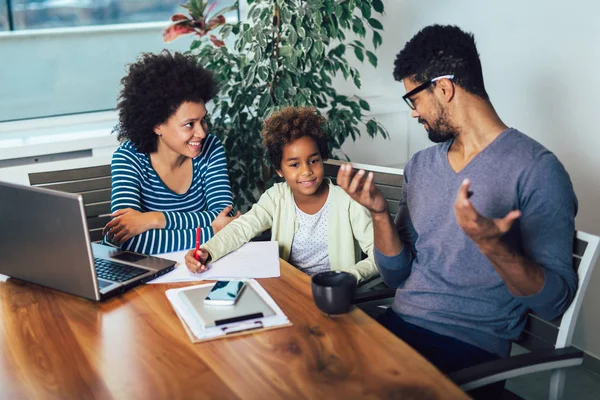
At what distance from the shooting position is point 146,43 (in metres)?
3.45

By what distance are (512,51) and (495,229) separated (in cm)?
151

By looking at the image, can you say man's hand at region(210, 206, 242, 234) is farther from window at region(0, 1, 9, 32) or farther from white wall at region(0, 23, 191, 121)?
window at region(0, 1, 9, 32)

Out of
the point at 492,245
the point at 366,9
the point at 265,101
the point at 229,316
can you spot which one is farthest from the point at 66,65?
the point at 492,245

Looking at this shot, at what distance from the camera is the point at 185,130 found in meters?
2.19

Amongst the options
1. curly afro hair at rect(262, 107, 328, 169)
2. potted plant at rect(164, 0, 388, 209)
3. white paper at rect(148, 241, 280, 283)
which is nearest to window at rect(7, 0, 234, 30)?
potted plant at rect(164, 0, 388, 209)

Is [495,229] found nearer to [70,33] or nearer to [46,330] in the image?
[46,330]

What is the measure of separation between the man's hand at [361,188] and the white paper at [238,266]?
30 centimetres

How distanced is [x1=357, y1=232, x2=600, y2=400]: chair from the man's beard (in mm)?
361

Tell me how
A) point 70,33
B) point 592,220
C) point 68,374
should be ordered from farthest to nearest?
point 70,33, point 592,220, point 68,374

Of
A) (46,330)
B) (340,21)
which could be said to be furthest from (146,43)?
(46,330)

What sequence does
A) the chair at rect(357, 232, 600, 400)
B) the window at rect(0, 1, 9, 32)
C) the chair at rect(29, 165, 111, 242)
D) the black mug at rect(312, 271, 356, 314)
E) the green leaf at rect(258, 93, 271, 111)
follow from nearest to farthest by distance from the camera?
the chair at rect(357, 232, 600, 400) < the black mug at rect(312, 271, 356, 314) < the chair at rect(29, 165, 111, 242) < the green leaf at rect(258, 93, 271, 111) < the window at rect(0, 1, 9, 32)

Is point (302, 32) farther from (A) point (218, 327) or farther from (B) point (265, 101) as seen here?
(A) point (218, 327)

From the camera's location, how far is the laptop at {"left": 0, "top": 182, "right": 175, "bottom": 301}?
1470 mm

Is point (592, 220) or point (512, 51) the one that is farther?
point (512, 51)
